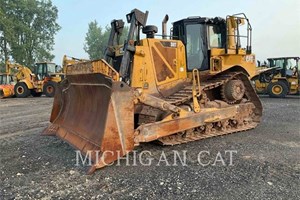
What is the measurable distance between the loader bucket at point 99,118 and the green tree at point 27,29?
108 feet

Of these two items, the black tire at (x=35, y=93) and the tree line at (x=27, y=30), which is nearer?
the black tire at (x=35, y=93)

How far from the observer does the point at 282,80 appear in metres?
14.5

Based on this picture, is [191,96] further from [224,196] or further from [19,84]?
[19,84]

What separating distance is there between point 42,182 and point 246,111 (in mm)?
4569

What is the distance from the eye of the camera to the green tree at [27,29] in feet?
111

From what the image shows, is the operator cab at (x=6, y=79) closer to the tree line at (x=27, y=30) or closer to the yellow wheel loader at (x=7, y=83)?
the yellow wheel loader at (x=7, y=83)

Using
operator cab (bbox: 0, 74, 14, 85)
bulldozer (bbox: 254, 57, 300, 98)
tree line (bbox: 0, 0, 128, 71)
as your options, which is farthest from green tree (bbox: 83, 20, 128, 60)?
bulldozer (bbox: 254, 57, 300, 98)

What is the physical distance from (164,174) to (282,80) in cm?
1292

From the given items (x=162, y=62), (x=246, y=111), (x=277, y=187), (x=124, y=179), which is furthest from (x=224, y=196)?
(x=246, y=111)

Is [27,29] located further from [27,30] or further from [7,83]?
[7,83]

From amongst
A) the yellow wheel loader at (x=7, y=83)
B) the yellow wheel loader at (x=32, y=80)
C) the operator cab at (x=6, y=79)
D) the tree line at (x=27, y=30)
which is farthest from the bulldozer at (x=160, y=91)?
the tree line at (x=27, y=30)

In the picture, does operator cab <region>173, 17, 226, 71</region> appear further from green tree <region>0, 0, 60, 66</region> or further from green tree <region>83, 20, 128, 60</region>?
green tree <region>83, 20, 128, 60</region>

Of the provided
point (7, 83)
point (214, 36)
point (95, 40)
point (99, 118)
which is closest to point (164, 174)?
point (99, 118)

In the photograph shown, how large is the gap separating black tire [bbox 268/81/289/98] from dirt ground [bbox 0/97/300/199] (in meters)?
9.81
